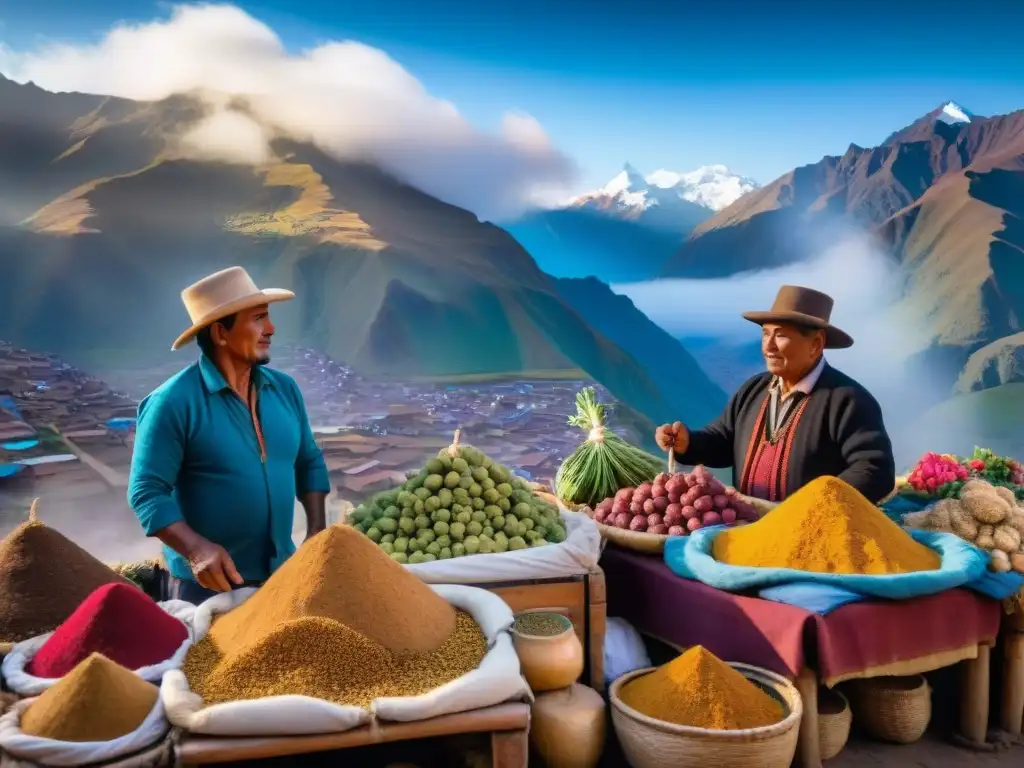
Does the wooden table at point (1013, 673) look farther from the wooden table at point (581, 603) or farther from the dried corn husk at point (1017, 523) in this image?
the wooden table at point (581, 603)

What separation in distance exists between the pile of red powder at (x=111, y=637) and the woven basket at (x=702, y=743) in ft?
2.81

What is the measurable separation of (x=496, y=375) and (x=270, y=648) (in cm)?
505

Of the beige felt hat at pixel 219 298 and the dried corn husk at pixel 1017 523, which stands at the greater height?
the beige felt hat at pixel 219 298

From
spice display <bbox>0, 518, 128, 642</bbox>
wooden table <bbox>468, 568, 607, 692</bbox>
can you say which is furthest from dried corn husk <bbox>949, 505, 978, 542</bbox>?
spice display <bbox>0, 518, 128, 642</bbox>

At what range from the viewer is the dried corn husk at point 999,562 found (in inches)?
79.6

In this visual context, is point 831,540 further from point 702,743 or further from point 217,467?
point 217,467

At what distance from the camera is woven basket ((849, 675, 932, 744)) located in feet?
6.43

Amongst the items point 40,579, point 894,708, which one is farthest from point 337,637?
point 894,708

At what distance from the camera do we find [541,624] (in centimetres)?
167

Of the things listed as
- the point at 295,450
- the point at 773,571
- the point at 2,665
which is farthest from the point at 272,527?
the point at 773,571

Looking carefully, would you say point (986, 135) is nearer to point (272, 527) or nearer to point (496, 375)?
point (496, 375)

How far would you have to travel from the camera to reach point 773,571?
1.79 m

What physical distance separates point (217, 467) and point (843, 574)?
1.40 metres

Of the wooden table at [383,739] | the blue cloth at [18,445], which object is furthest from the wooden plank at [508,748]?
the blue cloth at [18,445]
